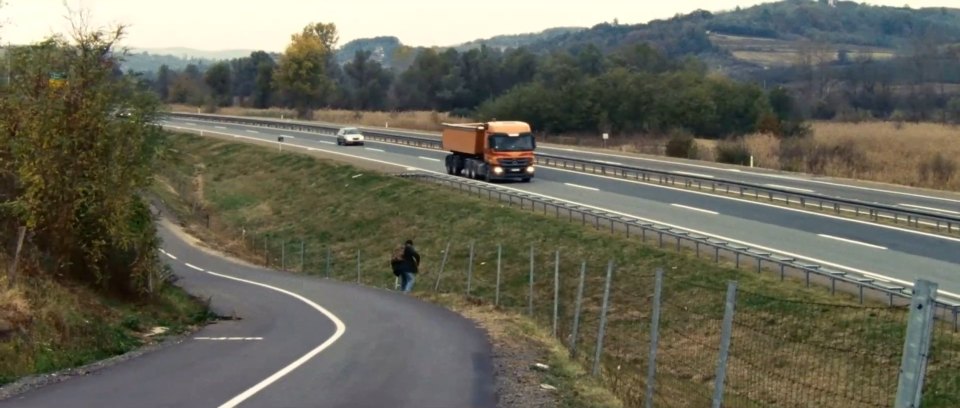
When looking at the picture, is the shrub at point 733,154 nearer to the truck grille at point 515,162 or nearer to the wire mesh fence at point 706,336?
the truck grille at point 515,162

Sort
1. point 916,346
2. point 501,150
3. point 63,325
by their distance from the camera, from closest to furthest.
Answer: point 916,346 → point 63,325 → point 501,150

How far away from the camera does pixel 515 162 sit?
46.9 m

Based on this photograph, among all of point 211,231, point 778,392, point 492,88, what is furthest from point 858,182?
point 492,88

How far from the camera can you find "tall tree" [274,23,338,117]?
129375 mm

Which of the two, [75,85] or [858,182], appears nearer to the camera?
[75,85]

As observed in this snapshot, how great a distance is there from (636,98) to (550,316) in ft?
207

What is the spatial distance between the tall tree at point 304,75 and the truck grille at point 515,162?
8225 cm

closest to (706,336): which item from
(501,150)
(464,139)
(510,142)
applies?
(501,150)

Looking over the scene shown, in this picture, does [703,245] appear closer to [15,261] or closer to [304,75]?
[15,261]

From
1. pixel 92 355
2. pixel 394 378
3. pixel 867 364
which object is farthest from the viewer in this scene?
pixel 867 364

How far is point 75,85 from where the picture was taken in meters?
18.4

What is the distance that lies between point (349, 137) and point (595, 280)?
153ft

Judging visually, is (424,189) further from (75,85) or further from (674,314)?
(75,85)

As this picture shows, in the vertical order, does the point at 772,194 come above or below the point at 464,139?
below
